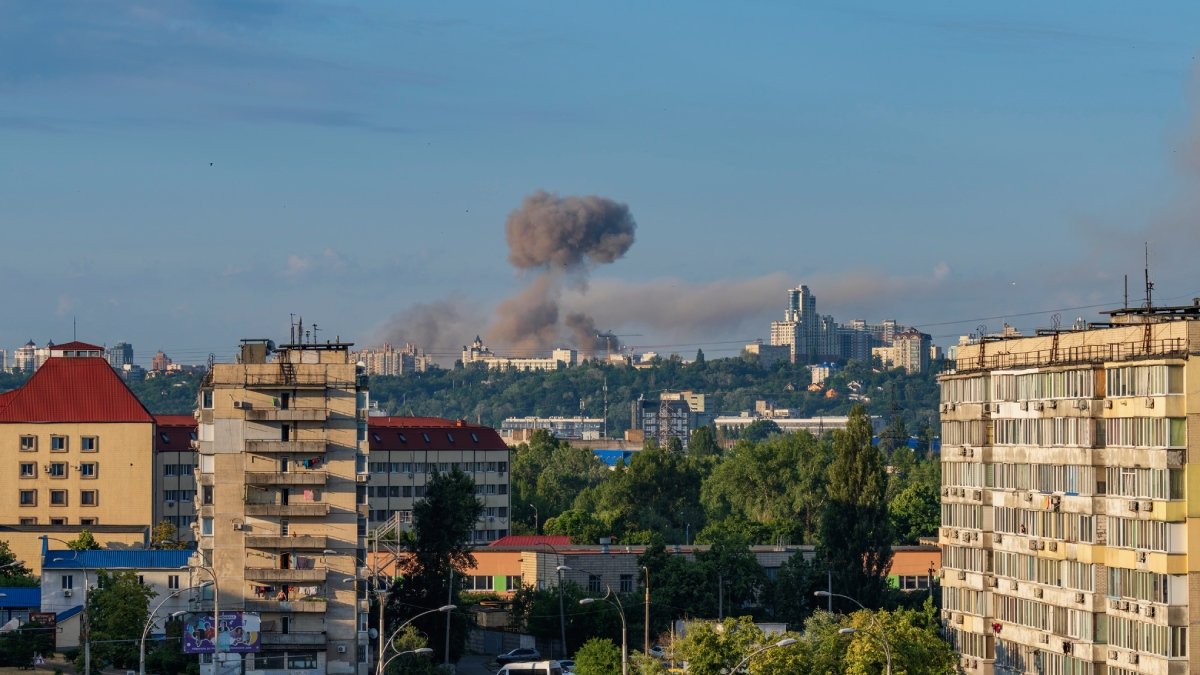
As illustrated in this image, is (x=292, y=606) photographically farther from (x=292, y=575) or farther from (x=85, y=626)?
(x=85, y=626)

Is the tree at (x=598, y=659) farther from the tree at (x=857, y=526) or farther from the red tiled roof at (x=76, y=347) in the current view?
the red tiled roof at (x=76, y=347)

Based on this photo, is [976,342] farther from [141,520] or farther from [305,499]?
[141,520]

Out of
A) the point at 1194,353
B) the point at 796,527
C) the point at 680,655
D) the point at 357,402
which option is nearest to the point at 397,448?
the point at 796,527

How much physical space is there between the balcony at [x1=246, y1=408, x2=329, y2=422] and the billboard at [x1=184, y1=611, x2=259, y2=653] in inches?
389

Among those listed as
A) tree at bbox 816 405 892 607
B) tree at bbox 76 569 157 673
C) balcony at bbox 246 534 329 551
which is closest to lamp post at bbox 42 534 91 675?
tree at bbox 76 569 157 673

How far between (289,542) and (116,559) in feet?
45.7

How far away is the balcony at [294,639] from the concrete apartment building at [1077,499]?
31265 mm

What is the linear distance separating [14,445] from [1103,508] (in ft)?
330

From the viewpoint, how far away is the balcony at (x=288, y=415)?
108938 millimetres

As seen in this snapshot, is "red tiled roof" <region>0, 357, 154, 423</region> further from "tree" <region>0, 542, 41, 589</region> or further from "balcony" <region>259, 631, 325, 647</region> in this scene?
"balcony" <region>259, 631, 325, 647</region>

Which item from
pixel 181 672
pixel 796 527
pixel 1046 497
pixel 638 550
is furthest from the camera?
pixel 796 527

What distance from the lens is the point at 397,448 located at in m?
198

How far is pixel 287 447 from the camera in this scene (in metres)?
108

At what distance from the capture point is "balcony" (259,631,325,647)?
106688 mm
